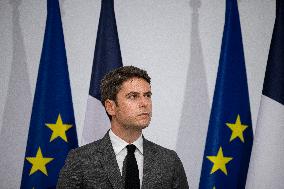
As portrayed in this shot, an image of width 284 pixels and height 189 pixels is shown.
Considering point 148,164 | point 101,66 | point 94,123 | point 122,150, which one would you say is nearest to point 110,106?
point 122,150

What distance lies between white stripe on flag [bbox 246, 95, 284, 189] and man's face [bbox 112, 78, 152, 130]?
3.36ft

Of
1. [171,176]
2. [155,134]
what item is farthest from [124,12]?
[171,176]

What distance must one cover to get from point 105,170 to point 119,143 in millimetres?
157

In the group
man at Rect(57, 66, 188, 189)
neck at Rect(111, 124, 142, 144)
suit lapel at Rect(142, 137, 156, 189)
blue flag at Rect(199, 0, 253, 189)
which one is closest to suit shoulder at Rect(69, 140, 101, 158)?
man at Rect(57, 66, 188, 189)

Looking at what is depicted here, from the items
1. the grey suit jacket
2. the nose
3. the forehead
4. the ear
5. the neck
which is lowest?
the grey suit jacket

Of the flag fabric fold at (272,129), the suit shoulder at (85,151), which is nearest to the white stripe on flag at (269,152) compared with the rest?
the flag fabric fold at (272,129)

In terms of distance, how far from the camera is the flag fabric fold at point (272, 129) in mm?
1906

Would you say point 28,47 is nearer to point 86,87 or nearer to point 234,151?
point 86,87

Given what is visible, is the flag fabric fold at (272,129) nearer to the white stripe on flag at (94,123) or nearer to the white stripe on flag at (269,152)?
the white stripe on flag at (269,152)

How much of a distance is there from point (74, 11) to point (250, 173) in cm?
210

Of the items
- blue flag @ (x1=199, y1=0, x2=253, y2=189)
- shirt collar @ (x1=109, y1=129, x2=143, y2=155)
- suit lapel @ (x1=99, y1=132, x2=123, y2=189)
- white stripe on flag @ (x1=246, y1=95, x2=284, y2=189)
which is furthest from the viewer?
blue flag @ (x1=199, y1=0, x2=253, y2=189)

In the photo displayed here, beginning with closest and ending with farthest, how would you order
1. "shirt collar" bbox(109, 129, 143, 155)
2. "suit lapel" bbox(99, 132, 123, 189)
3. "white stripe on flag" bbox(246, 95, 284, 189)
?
1. "suit lapel" bbox(99, 132, 123, 189)
2. "shirt collar" bbox(109, 129, 143, 155)
3. "white stripe on flag" bbox(246, 95, 284, 189)

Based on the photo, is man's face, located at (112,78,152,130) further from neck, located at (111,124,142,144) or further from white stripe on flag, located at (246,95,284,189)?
white stripe on flag, located at (246,95,284,189)

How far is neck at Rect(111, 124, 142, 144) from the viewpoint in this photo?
1398mm
